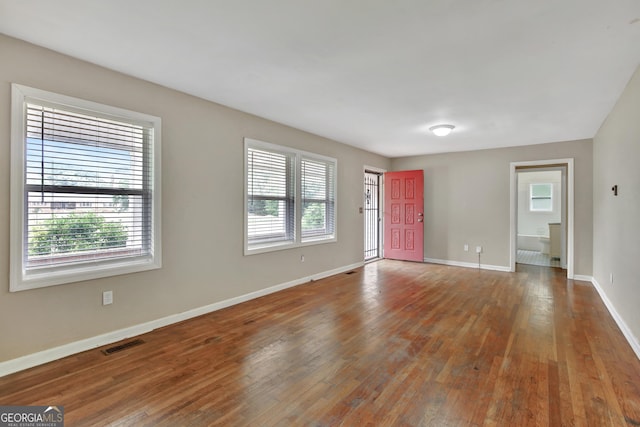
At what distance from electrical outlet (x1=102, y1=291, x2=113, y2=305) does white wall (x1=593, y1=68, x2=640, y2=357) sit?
4528 millimetres

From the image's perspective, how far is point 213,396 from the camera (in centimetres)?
201

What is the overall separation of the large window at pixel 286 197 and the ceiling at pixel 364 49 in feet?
2.71

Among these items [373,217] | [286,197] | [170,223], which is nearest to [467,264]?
[373,217]

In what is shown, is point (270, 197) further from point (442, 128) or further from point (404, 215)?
point (404, 215)

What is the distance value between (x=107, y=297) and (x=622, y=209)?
16.5ft

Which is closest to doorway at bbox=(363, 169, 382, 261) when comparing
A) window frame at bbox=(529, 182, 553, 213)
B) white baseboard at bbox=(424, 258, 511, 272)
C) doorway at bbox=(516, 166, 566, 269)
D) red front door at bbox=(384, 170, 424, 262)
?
red front door at bbox=(384, 170, 424, 262)

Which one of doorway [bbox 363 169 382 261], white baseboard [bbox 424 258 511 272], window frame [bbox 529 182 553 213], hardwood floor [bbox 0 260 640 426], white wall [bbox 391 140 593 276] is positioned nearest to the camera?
hardwood floor [bbox 0 260 640 426]

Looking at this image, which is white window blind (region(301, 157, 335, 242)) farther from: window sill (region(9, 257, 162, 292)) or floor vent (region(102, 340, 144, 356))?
floor vent (region(102, 340, 144, 356))

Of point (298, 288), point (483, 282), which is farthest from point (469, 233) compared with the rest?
point (298, 288)

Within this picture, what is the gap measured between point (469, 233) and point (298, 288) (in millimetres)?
3899

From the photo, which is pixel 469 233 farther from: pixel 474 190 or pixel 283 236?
pixel 283 236

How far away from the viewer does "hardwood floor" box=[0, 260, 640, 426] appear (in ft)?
6.07

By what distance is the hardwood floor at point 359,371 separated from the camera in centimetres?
185

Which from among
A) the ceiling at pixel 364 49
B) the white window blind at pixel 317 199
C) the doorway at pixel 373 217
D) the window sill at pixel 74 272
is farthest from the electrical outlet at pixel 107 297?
Answer: the doorway at pixel 373 217
